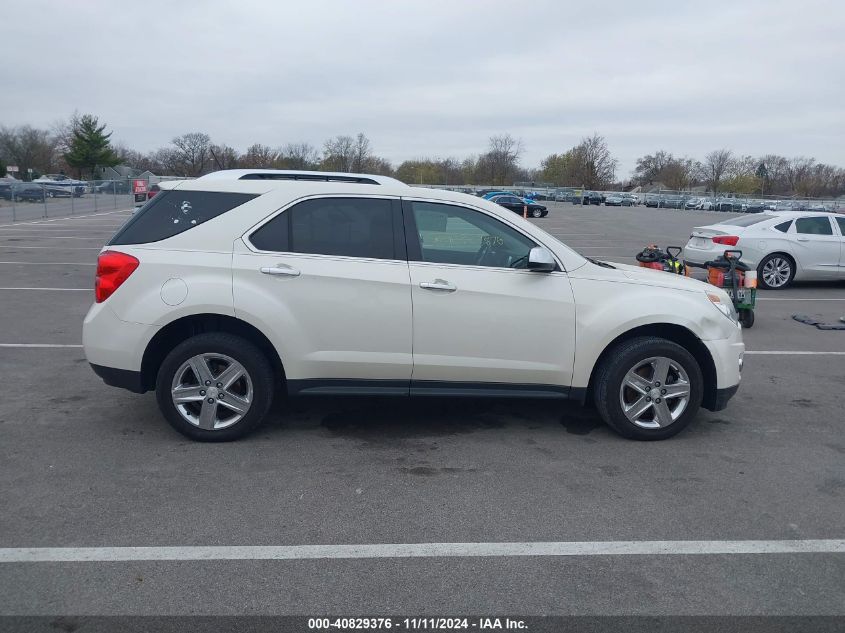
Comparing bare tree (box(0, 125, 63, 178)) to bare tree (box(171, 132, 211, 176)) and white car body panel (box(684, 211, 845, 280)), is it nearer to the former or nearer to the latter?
bare tree (box(171, 132, 211, 176))

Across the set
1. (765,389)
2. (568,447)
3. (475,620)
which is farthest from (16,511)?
(765,389)

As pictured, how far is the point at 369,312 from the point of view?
5094mm

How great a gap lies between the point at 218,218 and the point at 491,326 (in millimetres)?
2074

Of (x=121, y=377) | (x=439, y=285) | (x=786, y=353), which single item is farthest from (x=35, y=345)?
(x=786, y=353)

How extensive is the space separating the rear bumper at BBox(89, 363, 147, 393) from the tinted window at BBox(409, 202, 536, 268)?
2188 millimetres

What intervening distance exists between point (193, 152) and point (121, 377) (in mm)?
56773

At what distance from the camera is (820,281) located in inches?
605

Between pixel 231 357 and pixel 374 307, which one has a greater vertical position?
pixel 374 307

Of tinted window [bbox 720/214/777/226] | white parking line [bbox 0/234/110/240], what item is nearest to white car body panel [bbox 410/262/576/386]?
tinted window [bbox 720/214/777/226]

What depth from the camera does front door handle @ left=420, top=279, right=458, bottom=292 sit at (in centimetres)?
511

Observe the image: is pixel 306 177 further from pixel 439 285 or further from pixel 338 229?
pixel 439 285

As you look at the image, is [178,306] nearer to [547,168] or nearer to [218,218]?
[218,218]

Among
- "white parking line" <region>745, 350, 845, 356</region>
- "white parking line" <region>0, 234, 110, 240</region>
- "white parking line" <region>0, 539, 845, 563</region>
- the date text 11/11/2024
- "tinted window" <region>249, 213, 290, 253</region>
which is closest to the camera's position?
the date text 11/11/2024

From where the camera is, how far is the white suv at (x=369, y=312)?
16.6 ft
